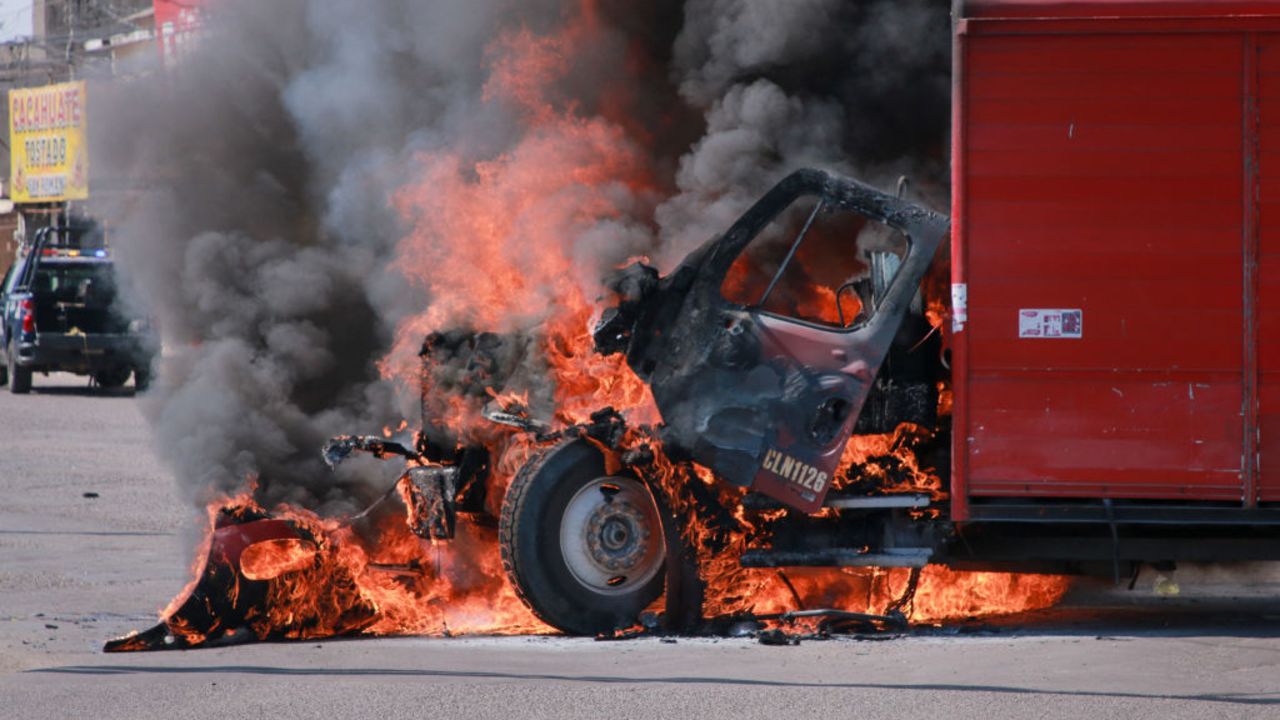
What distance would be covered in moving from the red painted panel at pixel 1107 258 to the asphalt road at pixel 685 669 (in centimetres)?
87

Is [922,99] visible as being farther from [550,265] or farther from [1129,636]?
[1129,636]

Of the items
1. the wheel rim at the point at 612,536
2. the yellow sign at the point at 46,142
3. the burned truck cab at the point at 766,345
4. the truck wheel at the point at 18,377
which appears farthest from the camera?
the yellow sign at the point at 46,142

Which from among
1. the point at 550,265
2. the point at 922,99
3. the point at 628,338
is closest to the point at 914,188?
the point at 922,99

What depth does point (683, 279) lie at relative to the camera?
27.2 ft

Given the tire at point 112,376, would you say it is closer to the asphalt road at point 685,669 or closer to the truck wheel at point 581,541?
the asphalt road at point 685,669

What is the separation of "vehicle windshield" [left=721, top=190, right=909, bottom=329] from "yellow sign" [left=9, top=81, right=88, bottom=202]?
3038cm

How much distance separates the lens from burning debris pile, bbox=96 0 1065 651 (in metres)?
8.06

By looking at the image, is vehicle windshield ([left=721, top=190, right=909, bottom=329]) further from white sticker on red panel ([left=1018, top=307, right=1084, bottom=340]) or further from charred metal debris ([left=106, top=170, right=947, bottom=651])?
white sticker on red panel ([left=1018, top=307, right=1084, bottom=340])

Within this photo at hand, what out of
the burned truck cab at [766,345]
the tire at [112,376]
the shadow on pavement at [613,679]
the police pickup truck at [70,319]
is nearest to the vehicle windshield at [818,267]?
the burned truck cab at [766,345]

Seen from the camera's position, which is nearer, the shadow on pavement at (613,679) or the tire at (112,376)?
the shadow on pavement at (613,679)

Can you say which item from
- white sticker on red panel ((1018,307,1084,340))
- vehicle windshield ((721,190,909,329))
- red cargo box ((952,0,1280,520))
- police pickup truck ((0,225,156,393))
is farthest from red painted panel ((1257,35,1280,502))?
police pickup truck ((0,225,156,393))

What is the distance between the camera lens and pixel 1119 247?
7.75 meters

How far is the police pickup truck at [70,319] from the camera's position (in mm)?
24484

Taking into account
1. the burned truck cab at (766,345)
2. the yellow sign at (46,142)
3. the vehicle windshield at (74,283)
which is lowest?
the burned truck cab at (766,345)
